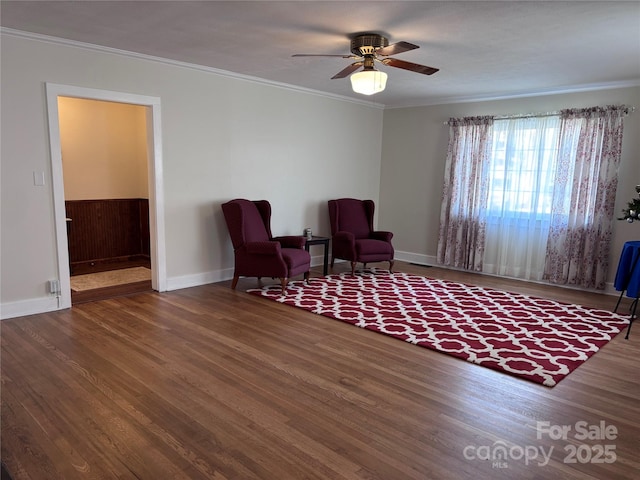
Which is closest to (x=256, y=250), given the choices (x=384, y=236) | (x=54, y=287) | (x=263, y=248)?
(x=263, y=248)

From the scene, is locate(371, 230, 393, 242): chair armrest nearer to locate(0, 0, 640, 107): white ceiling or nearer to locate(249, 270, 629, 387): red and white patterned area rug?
locate(249, 270, 629, 387): red and white patterned area rug

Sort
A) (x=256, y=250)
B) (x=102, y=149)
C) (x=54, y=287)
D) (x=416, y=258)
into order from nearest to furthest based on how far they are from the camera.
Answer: (x=54, y=287), (x=256, y=250), (x=102, y=149), (x=416, y=258)

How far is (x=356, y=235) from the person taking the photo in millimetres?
6543

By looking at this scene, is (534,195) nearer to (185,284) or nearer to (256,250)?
(256,250)

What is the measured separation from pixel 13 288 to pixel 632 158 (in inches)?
264

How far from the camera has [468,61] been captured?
14.4 feet

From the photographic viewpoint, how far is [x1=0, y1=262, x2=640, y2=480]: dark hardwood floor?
2.06m

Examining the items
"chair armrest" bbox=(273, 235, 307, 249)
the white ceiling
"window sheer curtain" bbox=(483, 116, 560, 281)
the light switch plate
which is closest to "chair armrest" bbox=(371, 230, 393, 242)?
"chair armrest" bbox=(273, 235, 307, 249)

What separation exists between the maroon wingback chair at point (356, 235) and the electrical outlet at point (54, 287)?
3.38 m

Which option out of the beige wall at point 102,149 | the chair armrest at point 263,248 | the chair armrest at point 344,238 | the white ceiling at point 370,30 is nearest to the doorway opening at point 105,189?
the beige wall at point 102,149

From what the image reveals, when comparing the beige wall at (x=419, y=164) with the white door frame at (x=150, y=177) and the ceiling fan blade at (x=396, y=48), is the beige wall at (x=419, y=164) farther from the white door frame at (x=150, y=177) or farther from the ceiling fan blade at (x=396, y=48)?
the white door frame at (x=150, y=177)

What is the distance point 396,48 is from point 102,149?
4714mm

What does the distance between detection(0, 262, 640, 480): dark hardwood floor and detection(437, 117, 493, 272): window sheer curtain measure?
9.13 ft

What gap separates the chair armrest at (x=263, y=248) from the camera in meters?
4.90
